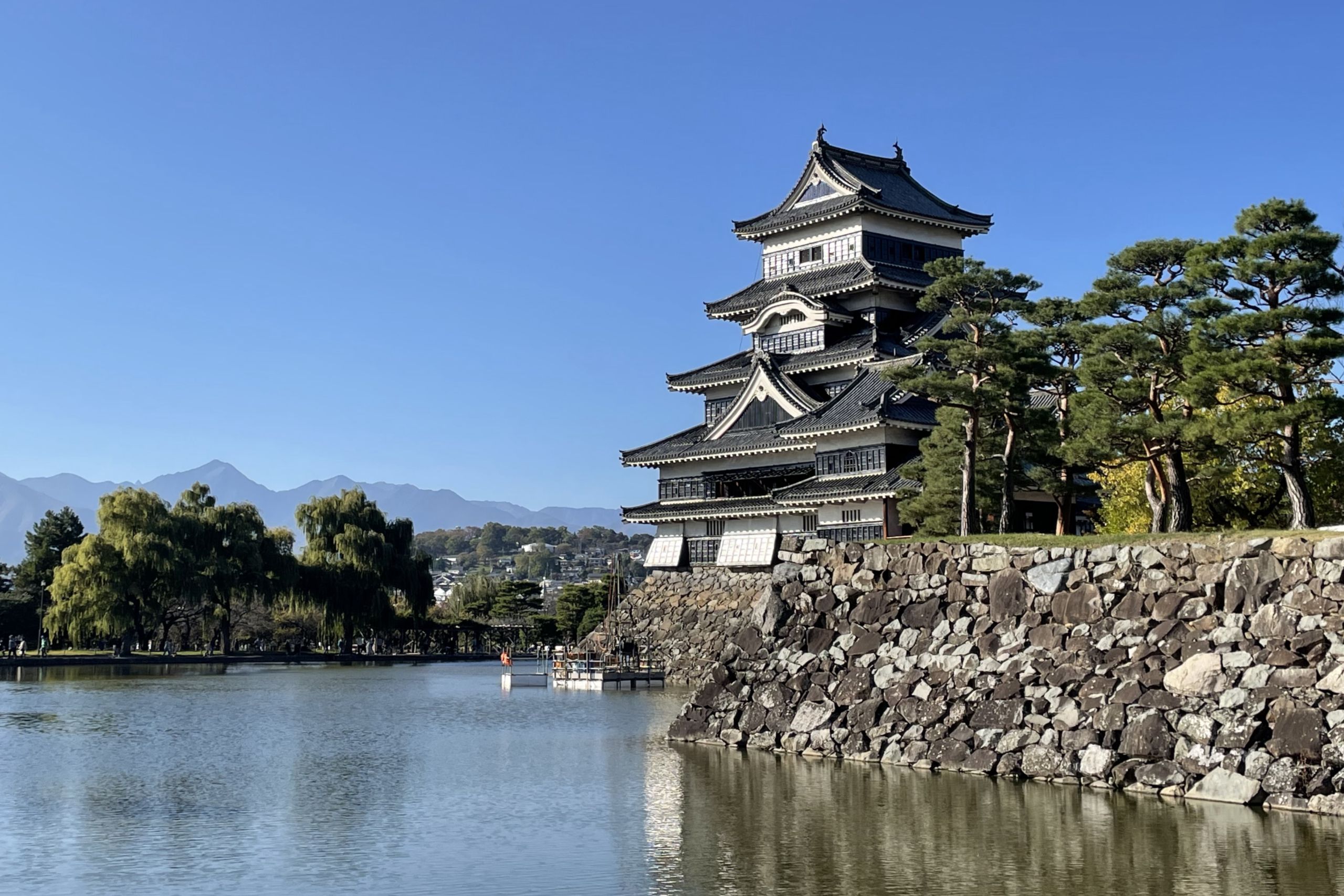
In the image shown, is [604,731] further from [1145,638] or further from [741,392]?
[741,392]

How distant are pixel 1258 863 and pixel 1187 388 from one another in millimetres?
11458

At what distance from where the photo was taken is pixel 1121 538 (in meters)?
23.1

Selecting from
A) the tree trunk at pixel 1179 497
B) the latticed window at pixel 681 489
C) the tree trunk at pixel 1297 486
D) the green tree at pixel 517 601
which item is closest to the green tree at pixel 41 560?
the green tree at pixel 517 601

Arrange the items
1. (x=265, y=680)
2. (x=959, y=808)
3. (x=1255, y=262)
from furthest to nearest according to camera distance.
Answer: (x=265, y=680), (x=1255, y=262), (x=959, y=808)

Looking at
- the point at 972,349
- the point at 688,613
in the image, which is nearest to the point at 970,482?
the point at 972,349

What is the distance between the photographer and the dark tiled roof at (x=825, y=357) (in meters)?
48.8

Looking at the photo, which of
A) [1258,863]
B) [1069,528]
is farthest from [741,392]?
[1258,863]

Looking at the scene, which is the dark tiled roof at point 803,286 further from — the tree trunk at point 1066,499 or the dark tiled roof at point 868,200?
the tree trunk at point 1066,499

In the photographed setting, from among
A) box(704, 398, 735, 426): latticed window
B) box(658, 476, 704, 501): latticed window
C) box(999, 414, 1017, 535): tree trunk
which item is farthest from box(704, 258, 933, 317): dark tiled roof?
box(999, 414, 1017, 535): tree trunk

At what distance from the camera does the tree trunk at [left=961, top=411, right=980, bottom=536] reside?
3086 centimetres

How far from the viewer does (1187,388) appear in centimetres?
2483

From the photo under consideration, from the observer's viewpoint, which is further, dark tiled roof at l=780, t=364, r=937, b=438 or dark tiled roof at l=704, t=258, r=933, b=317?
dark tiled roof at l=704, t=258, r=933, b=317

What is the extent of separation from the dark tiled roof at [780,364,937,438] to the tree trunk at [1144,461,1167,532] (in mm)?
13152

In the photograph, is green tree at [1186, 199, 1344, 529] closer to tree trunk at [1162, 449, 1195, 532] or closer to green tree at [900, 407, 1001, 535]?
tree trunk at [1162, 449, 1195, 532]
